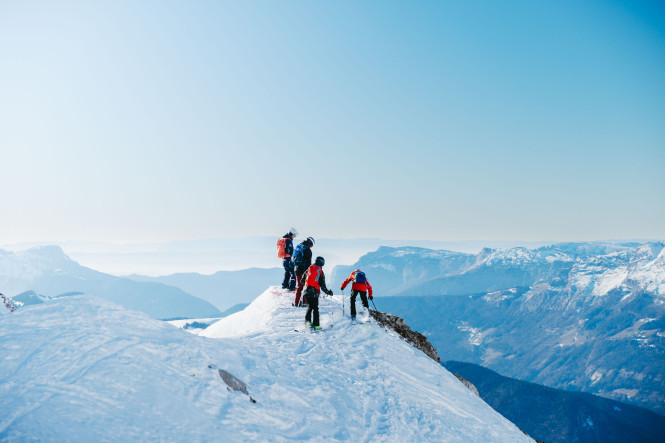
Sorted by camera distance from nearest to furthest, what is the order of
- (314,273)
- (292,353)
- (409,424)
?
(409,424) → (292,353) → (314,273)

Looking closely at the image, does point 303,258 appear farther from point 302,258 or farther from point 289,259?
point 289,259

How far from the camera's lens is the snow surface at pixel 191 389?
293 inches

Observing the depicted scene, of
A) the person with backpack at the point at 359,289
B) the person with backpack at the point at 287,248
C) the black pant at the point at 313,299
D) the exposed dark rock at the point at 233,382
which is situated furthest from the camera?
the person with backpack at the point at 287,248

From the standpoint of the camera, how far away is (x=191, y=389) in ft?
30.3

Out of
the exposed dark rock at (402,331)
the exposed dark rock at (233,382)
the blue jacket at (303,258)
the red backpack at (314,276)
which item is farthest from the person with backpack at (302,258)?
the exposed dark rock at (233,382)

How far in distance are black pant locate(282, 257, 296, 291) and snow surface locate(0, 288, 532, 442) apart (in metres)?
8.72

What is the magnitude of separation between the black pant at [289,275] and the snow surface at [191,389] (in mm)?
8722

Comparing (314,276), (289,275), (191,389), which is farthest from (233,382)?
(289,275)

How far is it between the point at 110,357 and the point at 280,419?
4.75 meters

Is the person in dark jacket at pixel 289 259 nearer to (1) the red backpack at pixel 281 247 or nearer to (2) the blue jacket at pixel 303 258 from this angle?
(1) the red backpack at pixel 281 247

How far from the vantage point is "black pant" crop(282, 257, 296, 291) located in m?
25.0

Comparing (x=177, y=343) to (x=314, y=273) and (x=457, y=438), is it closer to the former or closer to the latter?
(x=314, y=273)

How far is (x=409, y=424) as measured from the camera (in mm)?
11781

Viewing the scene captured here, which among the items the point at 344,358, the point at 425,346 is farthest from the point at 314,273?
the point at 425,346
